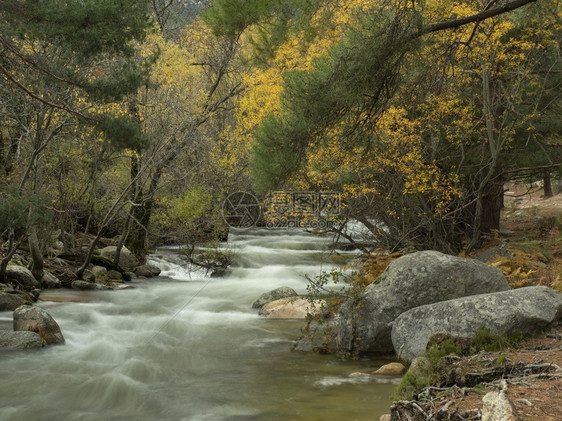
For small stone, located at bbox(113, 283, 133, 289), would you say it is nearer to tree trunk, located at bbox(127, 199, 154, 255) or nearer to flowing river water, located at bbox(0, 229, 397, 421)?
flowing river water, located at bbox(0, 229, 397, 421)

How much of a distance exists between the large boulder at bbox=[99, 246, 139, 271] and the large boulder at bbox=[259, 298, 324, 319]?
639 cm

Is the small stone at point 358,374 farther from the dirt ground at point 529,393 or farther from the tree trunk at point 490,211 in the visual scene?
the tree trunk at point 490,211

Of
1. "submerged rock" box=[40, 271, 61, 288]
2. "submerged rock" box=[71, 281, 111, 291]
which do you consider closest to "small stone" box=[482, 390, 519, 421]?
"submerged rock" box=[71, 281, 111, 291]

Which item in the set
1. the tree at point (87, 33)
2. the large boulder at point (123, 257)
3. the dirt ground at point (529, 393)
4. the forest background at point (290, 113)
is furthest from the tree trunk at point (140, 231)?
the dirt ground at point (529, 393)

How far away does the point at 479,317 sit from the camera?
6320 millimetres

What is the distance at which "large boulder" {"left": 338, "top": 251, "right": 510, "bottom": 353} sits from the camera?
7.88 metres

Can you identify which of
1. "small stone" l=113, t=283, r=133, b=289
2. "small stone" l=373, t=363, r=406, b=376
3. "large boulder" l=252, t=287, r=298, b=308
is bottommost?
"small stone" l=373, t=363, r=406, b=376

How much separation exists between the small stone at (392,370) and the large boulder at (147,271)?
10270 mm

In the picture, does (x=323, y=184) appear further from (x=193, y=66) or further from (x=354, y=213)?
(x=193, y=66)

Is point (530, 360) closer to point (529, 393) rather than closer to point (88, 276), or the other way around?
point (529, 393)

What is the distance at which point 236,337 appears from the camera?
973 centimetres

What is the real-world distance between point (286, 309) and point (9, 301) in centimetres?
550

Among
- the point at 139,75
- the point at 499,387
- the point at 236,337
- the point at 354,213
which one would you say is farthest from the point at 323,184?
the point at 499,387

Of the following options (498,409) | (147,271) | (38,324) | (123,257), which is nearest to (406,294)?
(498,409)
